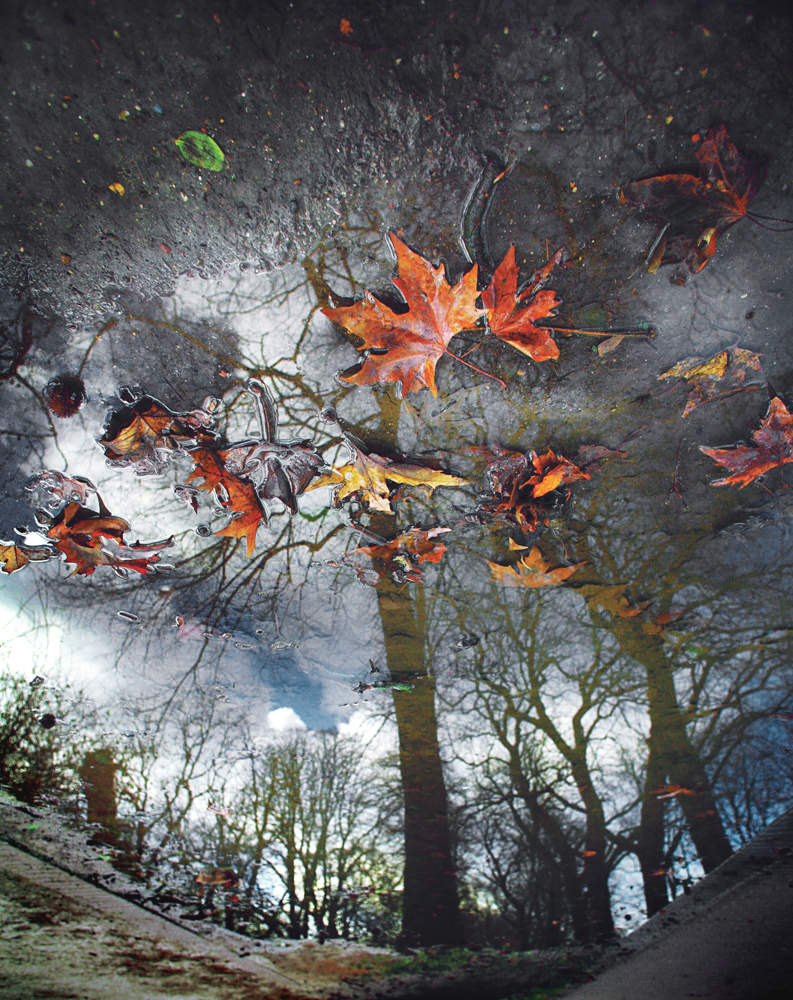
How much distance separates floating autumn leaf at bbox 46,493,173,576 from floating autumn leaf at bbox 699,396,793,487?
2388 millimetres

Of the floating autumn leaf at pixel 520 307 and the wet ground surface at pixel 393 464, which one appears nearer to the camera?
the wet ground surface at pixel 393 464

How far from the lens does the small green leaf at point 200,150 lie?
1.32 m

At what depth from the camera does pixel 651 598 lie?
1976 mm

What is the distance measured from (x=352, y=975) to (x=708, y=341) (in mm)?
3037

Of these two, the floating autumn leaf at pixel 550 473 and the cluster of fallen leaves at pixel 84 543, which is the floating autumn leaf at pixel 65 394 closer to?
the cluster of fallen leaves at pixel 84 543

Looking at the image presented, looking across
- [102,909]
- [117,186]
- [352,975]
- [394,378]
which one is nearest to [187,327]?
[117,186]

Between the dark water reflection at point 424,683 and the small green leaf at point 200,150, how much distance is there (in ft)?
2.64

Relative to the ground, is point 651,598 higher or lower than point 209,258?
lower

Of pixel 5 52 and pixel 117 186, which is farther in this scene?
pixel 117 186

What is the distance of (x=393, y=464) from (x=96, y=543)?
1.32 m

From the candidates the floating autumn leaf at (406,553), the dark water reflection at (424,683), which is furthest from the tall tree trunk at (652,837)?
the floating autumn leaf at (406,553)

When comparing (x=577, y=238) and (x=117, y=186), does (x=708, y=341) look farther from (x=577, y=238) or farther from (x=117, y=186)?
(x=117, y=186)

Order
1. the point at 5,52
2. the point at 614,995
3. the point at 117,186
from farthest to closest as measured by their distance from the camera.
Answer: the point at 614,995 → the point at 117,186 → the point at 5,52

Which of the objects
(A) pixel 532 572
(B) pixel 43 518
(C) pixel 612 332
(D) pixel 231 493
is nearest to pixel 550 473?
(A) pixel 532 572
